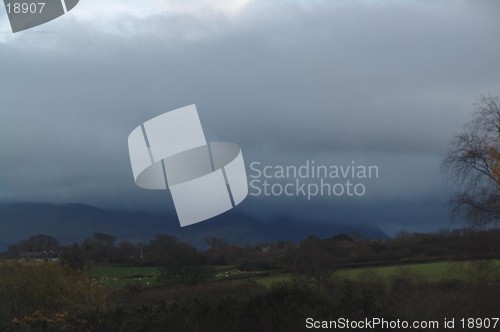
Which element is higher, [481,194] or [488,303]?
[481,194]

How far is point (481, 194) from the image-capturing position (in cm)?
1867

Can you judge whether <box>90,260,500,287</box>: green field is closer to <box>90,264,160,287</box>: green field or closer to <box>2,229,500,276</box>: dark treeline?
<box>90,264,160,287</box>: green field

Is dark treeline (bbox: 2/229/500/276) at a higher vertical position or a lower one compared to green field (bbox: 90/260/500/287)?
higher

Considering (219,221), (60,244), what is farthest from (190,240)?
(60,244)

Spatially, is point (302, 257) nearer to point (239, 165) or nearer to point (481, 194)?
point (239, 165)

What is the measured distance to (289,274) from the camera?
16406mm

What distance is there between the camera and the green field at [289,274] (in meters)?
16.5

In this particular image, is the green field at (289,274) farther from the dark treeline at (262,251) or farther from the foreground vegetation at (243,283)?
the dark treeline at (262,251)

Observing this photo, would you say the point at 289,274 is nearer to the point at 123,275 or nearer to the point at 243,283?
the point at 243,283

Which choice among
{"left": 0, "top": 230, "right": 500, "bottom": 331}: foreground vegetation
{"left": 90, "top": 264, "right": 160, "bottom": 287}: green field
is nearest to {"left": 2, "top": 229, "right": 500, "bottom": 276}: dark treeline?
{"left": 0, "top": 230, "right": 500, "bottom": 331}: foreground vegetation

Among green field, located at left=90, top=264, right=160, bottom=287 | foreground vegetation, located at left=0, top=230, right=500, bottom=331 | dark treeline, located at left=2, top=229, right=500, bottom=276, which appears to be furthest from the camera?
green field, located at left=90, top=264, right=160, bottom=287

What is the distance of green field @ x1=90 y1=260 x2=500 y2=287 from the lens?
16.5 metres

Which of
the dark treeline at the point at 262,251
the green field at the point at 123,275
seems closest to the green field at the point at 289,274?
the green field at the point at 123,275

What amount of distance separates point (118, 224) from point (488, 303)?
7.59 m
